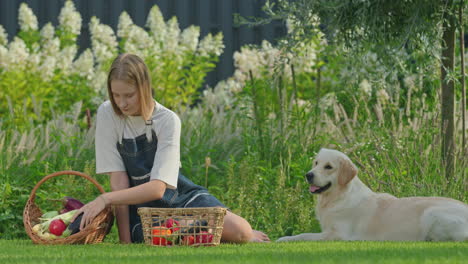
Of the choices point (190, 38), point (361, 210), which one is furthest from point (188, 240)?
point (190, 38)

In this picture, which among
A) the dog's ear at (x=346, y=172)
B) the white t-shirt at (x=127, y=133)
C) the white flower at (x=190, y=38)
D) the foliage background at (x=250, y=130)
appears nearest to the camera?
the white t-shirt at (x=127, y=133)

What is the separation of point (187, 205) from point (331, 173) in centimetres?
122

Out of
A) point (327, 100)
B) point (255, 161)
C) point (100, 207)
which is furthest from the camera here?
point (327, 100)

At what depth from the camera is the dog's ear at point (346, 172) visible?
20.8 feet

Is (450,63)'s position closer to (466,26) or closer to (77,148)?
(466,26)

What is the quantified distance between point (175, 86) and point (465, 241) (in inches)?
216

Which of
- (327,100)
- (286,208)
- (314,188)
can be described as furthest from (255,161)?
(327,100)

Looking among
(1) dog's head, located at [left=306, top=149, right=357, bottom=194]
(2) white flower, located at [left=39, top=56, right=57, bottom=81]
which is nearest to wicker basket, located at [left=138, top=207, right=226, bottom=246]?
(1) dog's head, located at [left=306, top=149, right=357, bottom=194]

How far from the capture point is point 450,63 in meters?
7.61

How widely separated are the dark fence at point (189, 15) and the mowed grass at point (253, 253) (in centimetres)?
735

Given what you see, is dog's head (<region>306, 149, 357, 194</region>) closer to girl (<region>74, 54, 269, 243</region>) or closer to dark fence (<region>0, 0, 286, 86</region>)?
girl (<region>74, 54, 269, 243</region>)

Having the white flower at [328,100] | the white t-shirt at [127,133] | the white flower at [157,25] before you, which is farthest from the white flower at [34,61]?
the white t-shirt at [127,133]

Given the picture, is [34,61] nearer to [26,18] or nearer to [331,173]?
[26,18]

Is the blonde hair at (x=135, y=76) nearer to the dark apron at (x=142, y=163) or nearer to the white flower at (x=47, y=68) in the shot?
the dark apron at (x=142, y=163)
